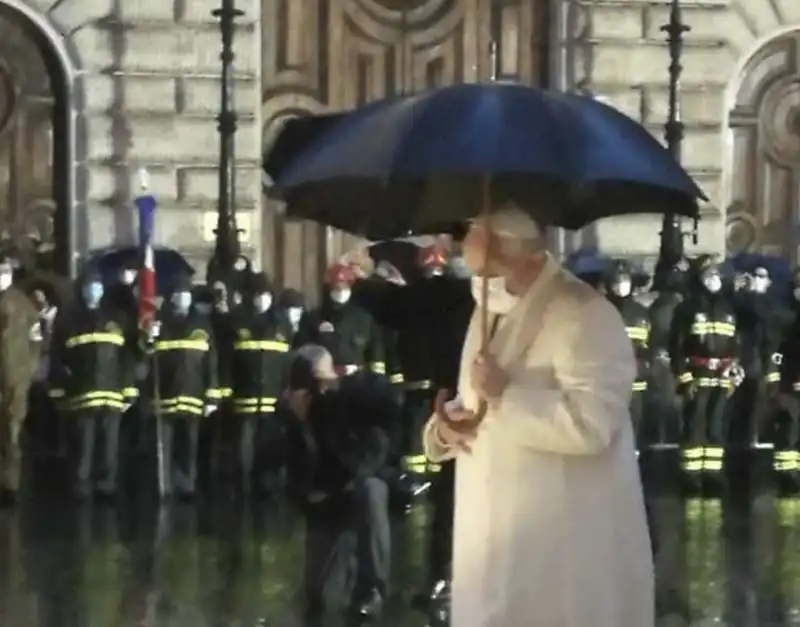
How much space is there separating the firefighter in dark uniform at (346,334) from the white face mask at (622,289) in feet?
7.48

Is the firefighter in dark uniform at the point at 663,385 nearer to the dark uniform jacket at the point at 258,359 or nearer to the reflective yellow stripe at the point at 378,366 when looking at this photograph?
the reflective yellow stripe at the point at 378,366

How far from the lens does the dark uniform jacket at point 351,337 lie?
14422mm

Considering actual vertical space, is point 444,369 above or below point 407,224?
below

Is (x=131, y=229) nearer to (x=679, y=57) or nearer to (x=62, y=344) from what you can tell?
(x=62, y=344)

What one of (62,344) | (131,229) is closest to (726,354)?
(62,344)

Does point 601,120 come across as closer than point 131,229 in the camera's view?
Yes

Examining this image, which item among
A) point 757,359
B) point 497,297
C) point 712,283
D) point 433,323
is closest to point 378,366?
point 712,283

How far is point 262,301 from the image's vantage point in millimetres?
15414

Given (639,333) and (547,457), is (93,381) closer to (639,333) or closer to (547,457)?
(639,333)

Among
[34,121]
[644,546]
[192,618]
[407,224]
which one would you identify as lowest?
[192,618]

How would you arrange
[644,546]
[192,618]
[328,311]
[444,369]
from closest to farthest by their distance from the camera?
[644,546] < [444,369] < [192,618] < [328,311]

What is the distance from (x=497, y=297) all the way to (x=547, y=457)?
0.49m

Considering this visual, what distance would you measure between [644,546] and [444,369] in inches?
142

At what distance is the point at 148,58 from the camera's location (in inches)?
773
